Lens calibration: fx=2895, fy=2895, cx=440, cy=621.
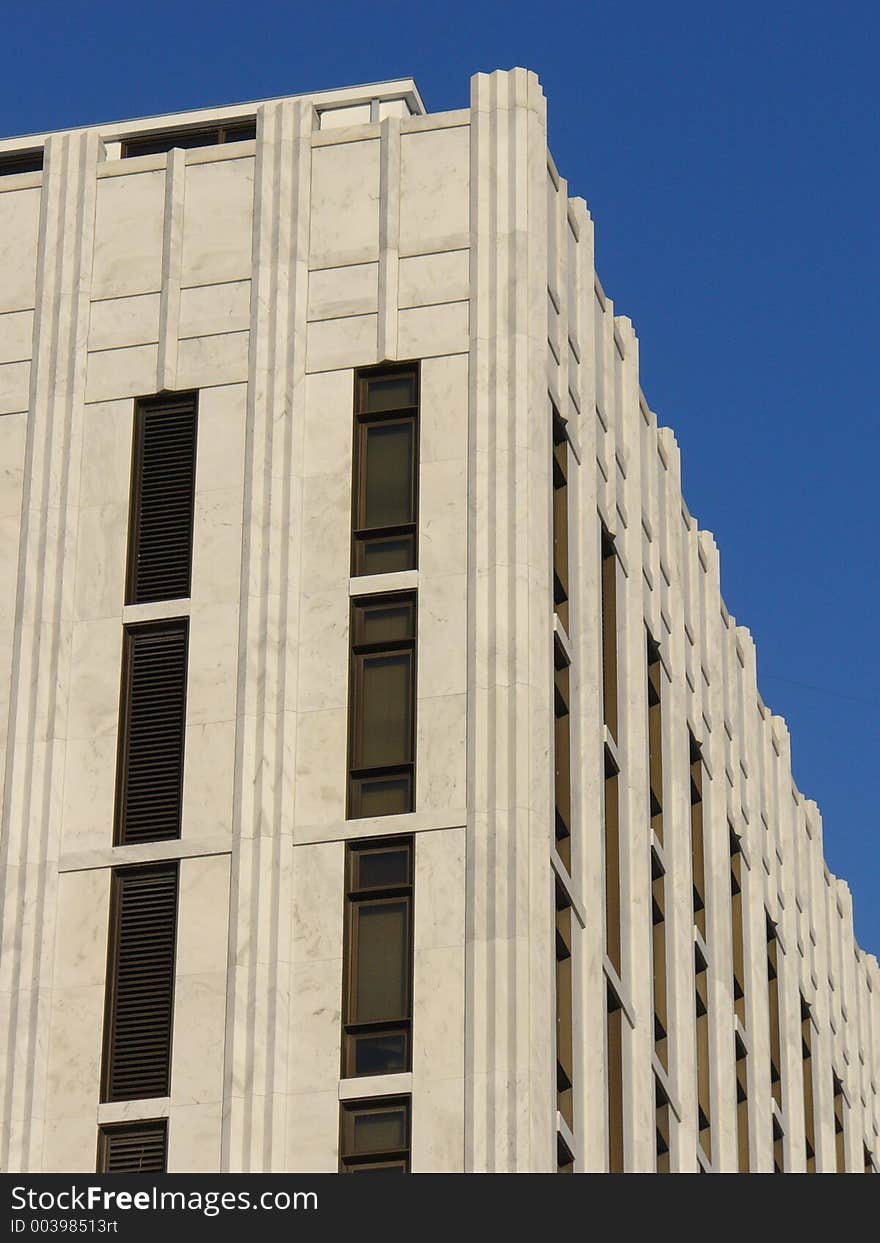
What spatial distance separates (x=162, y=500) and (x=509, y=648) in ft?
23.4

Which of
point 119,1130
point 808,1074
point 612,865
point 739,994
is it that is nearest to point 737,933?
point 739,994

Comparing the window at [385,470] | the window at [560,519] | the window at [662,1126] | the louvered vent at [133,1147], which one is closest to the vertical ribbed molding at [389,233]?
the window at [385,470]

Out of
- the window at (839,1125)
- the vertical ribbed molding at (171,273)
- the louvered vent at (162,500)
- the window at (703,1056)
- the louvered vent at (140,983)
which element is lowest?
the louvered vent at (140,983)

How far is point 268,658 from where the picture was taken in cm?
4791

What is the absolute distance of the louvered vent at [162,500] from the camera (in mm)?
49531

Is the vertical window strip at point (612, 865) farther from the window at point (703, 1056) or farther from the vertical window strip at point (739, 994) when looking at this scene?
the vertical window strip at point (739, 994)

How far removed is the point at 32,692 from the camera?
4881cm

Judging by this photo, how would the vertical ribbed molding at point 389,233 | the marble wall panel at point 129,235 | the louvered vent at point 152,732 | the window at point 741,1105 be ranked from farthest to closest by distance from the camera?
the window at point 741,1105
the marble wall panel at point 129,235
the vertical ribbed molding at point 389,233
the louvered vent at point 152,732

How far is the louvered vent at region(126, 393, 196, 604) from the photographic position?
49.5 meters

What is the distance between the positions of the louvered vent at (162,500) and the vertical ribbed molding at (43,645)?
109cm

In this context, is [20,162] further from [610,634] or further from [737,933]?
[737,933]

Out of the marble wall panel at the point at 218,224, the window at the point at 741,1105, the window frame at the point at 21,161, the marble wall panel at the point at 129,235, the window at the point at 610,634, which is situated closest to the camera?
the marble wall panel at the point at 218,224

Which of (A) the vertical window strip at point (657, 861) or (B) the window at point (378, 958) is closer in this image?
(B) the window at point (378, 958)

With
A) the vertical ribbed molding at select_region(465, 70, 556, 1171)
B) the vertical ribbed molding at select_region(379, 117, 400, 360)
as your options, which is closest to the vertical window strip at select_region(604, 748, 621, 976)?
the vertical ribbed molding at select_region(465, 70, 556, 1171)
